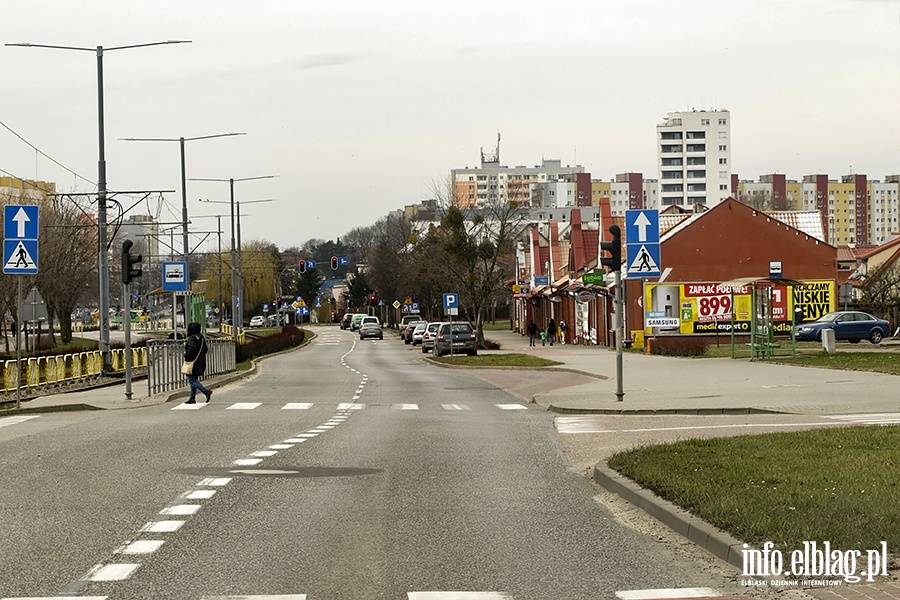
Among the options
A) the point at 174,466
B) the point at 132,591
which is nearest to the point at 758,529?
the point at 132,591

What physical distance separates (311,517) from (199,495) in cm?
169

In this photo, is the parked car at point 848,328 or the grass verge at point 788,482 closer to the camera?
the grass verge at point 788,482

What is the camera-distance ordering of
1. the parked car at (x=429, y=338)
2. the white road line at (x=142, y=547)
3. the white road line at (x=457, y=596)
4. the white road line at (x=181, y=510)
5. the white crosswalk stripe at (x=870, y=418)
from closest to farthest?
the white road line at (x=457, y=596) < the white road line at (x=142, y=547) < the white road line at (x=181, y=510) < the white crosswalk stripe at (x=870, y=418) < the parked car at (x=429, y=338)

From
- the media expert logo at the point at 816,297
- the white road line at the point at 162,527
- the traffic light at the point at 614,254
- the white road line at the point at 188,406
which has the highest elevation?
the traffic light at the point at 614,254

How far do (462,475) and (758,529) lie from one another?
17.0 feet

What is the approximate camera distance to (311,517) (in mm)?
10258

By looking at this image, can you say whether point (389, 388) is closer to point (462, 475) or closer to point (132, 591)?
point (462, 475)

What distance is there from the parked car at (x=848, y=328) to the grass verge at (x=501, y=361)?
14433mm

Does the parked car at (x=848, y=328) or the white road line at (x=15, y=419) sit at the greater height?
the parked car at (x=848, y=328)

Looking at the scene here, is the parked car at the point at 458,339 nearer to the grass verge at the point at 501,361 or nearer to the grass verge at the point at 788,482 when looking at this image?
the grass verge at the point at 501,361

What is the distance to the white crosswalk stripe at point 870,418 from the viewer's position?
18639 millimetres

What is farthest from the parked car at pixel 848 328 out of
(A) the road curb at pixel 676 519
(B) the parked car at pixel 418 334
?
(A) the road curb at pixel 676 519

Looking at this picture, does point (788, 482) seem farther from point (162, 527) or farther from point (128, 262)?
point (128, 262)

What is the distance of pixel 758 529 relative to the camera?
847 centimetres
